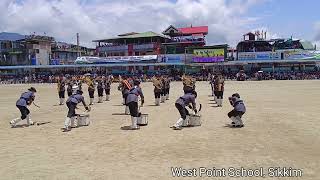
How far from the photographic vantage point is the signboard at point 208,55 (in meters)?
71.4

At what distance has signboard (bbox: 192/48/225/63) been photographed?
71.4 meters

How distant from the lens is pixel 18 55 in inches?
3780

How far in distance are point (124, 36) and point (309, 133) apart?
265ft

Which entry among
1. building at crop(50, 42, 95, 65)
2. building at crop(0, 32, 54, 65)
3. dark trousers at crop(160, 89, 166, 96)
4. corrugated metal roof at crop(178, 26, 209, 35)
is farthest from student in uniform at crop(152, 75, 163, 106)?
building at crop(50, 42, 95, 65)

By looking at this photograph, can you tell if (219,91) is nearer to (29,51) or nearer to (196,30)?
(196,30)

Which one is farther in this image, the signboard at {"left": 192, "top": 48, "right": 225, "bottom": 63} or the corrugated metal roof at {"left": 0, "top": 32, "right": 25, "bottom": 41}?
the corrugated metal roof at {"left": 0, "top": 32, "right": 25, "bottom": 41}

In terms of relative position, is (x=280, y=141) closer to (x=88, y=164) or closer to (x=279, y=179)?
(x=279, y=179)

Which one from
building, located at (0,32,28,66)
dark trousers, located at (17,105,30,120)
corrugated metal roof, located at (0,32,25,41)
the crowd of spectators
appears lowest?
dark trousers, located at (17,105,30,120)

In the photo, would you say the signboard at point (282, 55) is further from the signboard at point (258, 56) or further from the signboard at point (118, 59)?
the signboard at point (118, 59)

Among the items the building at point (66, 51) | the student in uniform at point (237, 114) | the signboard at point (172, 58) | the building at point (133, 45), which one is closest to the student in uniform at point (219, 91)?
the student in uniform at point (237, 114)

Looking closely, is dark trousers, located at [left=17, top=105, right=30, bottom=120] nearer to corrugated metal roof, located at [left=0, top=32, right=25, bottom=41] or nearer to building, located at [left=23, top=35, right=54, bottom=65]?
building, located at [left=23, top=35, right=54, bottom=65]

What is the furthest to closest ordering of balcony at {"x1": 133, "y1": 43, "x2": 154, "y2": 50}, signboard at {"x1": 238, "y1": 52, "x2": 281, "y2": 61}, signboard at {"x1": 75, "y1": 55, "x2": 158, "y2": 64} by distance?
balcony at {"x1": 133, "y1": 43, "x2": 154, "y2": 50} → signboard at {"x1": 75, "y1": 55, "x2": 158, "y2": 64} → signboard at {"x1": 238, "y1": 52, "x2": 281, "y2": 61}

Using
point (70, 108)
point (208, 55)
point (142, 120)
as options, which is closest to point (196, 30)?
point (208, 55)

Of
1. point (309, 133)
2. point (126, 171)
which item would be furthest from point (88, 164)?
point (309, 133)
